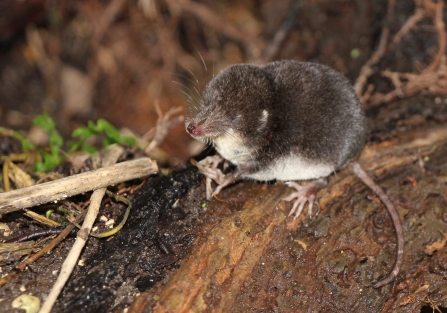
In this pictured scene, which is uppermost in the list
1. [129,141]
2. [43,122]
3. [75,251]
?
[43,122]

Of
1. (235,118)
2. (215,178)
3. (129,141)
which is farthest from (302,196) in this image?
(129,141)

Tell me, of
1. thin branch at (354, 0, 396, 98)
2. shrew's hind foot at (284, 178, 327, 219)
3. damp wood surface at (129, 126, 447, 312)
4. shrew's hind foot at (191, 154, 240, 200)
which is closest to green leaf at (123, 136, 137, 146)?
shrew's hind foot at (191, 154, 240, 200)

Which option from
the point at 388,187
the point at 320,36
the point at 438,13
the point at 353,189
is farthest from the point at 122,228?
the point at 438,13

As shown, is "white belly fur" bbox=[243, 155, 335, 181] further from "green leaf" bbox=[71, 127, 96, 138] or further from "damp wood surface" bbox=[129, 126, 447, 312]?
"green leaf" bbox=[71, 127, 96, 138]

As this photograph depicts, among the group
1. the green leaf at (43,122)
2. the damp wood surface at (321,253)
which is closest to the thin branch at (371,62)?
the damp wood surface at (321,253)

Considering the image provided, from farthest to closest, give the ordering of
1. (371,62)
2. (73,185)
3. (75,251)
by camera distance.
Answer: (371,62) → (73,185) → (75,251)

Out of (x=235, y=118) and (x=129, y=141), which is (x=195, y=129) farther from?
(x=129, y=141)
